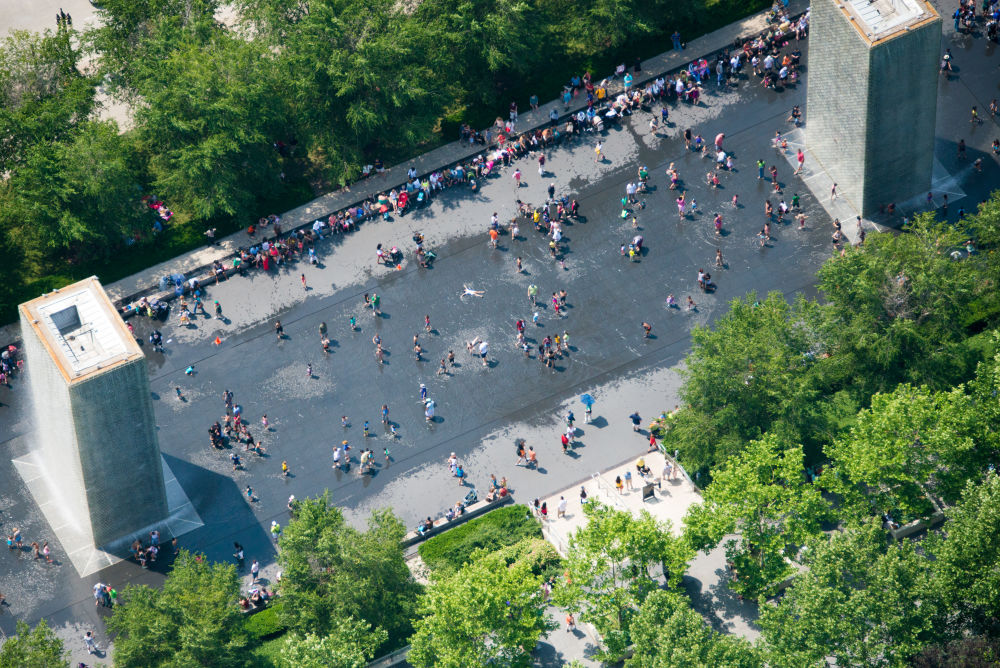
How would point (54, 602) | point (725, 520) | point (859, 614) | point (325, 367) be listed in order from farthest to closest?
1. point (325, 367)
2. point (54, 602)
3. point (725, 520)
4. point (859, 614)

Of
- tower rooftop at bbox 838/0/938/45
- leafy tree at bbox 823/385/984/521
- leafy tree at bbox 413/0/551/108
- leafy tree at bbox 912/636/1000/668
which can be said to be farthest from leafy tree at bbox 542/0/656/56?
leafy tree at bbox 912/636/1000/668

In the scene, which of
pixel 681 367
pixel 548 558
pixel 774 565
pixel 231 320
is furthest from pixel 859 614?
pixel 231 320

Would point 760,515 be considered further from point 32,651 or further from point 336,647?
point 32,651

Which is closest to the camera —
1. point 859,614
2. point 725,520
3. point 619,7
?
point 859,614

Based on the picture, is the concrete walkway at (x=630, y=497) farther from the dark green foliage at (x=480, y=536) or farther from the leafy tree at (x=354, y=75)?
the leafy tree at (x=354, y=75)

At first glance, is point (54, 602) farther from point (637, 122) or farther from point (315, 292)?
point (637, 122)

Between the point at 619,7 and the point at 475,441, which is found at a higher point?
the point at 619,7

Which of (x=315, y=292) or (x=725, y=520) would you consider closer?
(x=725, y=520)
